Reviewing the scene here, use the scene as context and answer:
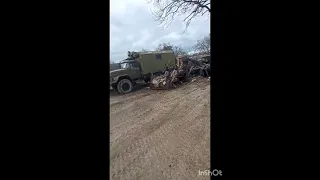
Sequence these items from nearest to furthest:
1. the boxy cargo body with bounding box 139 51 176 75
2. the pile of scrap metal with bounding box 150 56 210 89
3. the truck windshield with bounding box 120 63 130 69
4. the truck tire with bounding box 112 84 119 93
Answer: the truck tire with bounding box 112 84 119 93, the pile of scrap metal with bounding box 150 56 210 89, the truck windshield with bounding box 120 63 130 69, the boxy cargo body with bounding box 139 51 176 75

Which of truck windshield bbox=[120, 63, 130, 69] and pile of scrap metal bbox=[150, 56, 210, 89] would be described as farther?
truck windshield bbox=[120, 63, 130, 69]

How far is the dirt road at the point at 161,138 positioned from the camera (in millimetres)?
1982

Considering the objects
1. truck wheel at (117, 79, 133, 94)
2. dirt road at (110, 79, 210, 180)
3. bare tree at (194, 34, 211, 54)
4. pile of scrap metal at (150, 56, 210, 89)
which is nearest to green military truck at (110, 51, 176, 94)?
truck wheel at (117, 79, 133, 94)

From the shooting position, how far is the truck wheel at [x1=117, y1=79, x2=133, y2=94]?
6793 millimetres

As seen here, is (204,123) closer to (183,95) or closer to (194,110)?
(194,110)

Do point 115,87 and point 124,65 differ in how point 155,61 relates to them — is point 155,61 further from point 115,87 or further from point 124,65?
point 115,87

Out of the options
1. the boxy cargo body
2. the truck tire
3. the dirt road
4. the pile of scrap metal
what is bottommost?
the dirt road

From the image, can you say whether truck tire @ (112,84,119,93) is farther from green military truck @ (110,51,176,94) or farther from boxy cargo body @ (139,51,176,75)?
boxy cargo body @ (139,51,176,75)

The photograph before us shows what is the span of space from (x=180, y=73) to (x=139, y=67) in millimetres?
1324

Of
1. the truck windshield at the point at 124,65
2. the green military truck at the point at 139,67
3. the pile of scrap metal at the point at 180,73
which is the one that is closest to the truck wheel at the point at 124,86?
the green military truck at the point at 139,67
